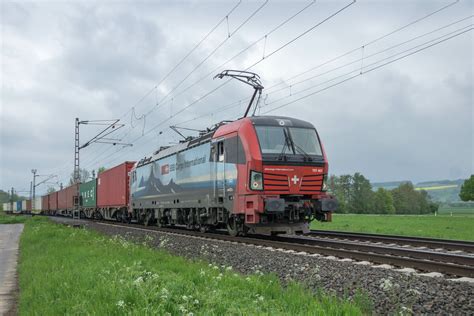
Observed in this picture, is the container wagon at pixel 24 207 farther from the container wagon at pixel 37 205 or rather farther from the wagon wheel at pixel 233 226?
the wagon wheel at pixel 233 226

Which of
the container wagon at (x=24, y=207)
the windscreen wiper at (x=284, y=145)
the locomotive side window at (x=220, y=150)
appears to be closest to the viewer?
the windscreen wiper at (x=284, y=145)

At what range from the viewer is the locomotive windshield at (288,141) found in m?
14.7

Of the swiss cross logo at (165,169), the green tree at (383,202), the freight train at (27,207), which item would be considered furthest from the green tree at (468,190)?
the swiss cross logo at (165,169)

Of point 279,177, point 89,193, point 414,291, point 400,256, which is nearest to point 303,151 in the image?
point 279,177

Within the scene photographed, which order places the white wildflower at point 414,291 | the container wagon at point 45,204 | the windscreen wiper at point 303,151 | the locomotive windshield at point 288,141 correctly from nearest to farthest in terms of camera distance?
the white wildflower at point 414,291
the locomotive windshield at point 288,141
the windscreen wiper at point 303,151
the container wagon at point 45,204

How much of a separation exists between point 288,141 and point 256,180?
1.81m

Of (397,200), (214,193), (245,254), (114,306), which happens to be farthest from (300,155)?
(397,200)

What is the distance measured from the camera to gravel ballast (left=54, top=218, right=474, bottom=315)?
5891 mm

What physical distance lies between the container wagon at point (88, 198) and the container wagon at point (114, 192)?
1.85 m

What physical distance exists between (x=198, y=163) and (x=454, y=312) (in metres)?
13.3

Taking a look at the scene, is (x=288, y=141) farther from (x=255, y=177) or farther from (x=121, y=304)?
(x=121, y=304)

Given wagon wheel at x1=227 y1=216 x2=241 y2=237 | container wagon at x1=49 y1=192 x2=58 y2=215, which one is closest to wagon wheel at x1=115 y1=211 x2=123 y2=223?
wagon wheel at x1=227 y1=216 x2=241 y2=237

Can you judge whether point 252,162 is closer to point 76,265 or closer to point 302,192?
point 302,192

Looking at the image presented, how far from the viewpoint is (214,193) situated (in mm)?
16656
